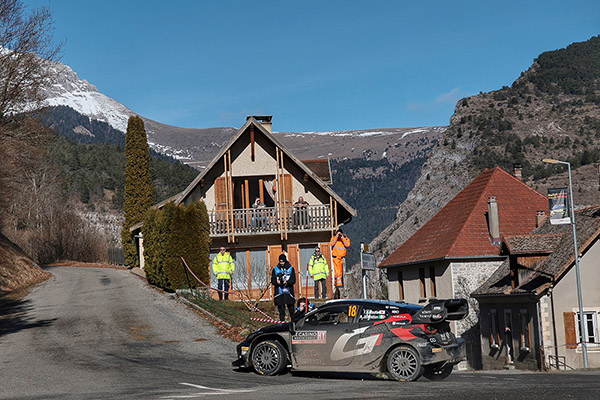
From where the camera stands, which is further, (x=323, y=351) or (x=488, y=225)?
(x=488, y=225)

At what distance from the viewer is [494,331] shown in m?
36.5

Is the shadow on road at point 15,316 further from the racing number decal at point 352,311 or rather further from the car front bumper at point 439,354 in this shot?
the car front bumper at point 439,354

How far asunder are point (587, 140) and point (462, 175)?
27764 mm

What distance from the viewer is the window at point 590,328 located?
32219 mm

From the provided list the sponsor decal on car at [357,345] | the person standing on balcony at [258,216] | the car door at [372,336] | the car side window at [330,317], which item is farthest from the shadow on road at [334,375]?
the person standing on balcony at [258,216]

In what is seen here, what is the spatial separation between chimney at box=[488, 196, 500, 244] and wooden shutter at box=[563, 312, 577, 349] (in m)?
8.41

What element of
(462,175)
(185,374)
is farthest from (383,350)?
(462,175)

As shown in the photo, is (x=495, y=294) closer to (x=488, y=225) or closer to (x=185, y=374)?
(x=488, y=225)

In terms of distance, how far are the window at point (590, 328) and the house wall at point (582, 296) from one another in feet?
0.37

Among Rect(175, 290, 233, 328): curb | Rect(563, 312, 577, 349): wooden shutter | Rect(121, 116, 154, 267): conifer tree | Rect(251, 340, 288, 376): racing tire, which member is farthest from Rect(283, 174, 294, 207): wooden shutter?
Rect(251, 340, 288, 376): racing tire


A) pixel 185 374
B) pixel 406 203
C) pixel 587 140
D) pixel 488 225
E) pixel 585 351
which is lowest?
pixel 585 351

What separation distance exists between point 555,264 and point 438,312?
2160 centimetres

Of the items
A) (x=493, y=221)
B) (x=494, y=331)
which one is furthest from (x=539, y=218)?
(x=494, y=331)

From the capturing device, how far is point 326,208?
Result: 1388 inches
